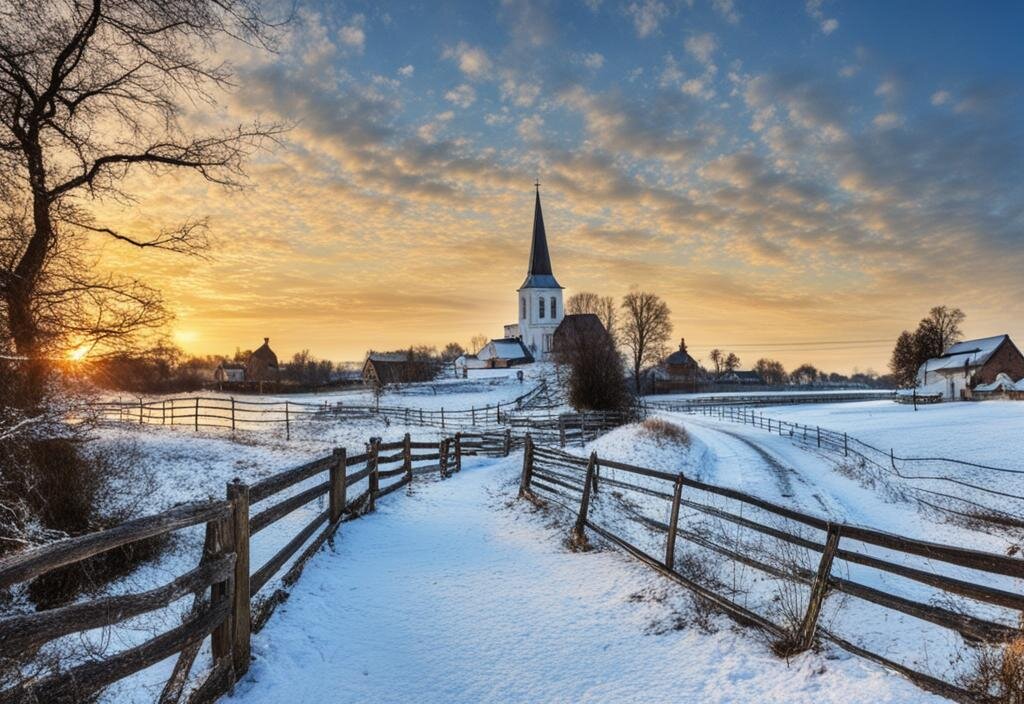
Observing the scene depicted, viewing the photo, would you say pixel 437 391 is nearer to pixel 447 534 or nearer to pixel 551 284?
pixel 551 284

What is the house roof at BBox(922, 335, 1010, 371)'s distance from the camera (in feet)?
203

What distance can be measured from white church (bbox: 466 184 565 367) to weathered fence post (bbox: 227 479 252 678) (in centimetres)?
7968

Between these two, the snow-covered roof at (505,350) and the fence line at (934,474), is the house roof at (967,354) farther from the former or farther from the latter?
the snow-covered roof at (505,350)

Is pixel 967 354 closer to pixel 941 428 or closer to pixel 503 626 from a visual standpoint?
pixel 941 428

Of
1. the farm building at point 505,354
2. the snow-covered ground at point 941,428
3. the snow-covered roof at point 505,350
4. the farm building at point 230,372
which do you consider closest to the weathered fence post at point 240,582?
the snow-covered ground at point 941,428

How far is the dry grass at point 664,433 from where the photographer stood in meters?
24.3

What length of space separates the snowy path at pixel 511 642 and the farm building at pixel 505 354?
72.4 m

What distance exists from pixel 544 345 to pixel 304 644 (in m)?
82.1

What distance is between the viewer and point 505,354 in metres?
82.6

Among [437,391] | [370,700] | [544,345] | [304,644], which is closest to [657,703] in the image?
[370,700]

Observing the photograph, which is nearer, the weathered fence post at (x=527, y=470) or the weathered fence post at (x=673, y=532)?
A: the weathered fence post at (x=673, y=532)

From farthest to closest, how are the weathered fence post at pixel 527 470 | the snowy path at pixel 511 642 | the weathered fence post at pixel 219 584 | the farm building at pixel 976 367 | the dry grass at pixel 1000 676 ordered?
1. the farm building at pixel 976 367
2. the weathered fence post at pixel 527 470
3. the snowy path at pixel 511 642
4. the weathered fence post at pixel 219 584
5. the dry grass at pixel 1000 676

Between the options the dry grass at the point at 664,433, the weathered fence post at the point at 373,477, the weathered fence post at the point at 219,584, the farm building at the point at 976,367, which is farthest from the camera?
the farm building at the point at 976,367

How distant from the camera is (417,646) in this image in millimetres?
5809
